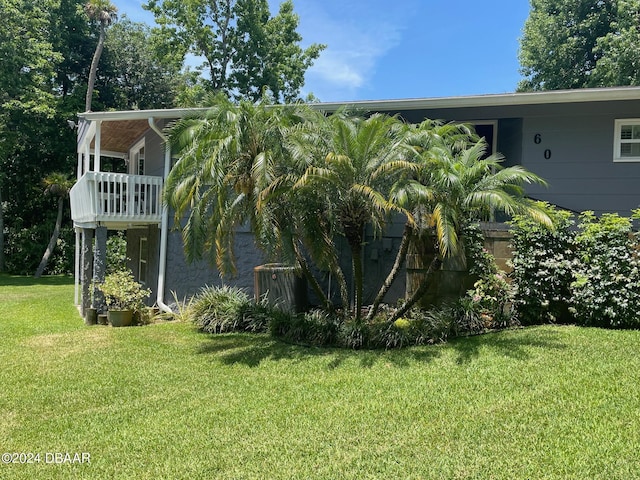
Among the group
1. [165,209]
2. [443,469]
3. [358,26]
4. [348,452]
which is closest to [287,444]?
[348,452]

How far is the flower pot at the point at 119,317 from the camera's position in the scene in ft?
31.8

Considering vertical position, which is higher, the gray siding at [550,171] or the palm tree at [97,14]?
the palm tree at [97,14]

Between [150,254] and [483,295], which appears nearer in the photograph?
[483,295]

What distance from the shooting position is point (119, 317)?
971cm

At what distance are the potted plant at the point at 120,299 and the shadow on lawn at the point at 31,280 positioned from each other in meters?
11.5

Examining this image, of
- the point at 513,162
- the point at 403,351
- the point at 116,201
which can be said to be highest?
the point at 513,162

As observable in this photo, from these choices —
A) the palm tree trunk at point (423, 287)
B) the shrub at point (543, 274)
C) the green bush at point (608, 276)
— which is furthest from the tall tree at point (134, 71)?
the green bush at point (608, 276)

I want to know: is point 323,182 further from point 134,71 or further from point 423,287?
point 134,71

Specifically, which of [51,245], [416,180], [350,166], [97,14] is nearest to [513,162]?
[416,180]

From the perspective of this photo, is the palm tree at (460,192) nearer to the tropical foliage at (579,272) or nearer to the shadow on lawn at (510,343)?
the tropical foliage at (579,272)

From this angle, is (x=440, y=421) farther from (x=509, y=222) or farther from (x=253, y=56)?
(x=253, y=56)

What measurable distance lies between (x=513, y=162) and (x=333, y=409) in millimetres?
8210

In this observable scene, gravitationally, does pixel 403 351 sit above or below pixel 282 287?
below

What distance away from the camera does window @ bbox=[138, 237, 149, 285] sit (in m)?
14.0
